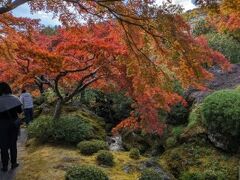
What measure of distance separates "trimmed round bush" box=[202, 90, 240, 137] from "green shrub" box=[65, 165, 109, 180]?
438cm

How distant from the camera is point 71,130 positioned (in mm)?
12469

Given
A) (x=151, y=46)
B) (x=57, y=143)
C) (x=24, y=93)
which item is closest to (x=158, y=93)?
(x=151, y=46)

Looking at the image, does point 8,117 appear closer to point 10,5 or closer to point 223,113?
point 10,5

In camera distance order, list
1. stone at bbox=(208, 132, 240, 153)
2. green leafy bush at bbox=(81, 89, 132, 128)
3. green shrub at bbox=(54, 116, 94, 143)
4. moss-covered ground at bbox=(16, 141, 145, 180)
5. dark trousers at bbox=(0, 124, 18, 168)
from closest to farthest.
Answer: dark trousers at bbox=(0, 124, 18, 168) < moss-covered ground at bbox=(16, 141, 145, 180) < stone at bbox=(208, 132, 240, 153) < green shrub at bbox=(54, 116, 94, 143) < green leafy bush at bbox=(81, 89, 132, 128)

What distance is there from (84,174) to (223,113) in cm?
489

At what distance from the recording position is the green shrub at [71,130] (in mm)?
12195

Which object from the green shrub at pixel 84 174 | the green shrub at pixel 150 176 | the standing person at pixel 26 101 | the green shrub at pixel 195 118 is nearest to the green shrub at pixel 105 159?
the green shrub at pixel 150 176

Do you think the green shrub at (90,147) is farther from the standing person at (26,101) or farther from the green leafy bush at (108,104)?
the standing person at (26,101)

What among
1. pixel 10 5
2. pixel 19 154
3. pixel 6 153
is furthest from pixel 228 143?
pixel 10 5

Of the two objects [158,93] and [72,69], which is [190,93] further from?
[72,69]

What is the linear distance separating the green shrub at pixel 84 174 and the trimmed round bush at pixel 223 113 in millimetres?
4378

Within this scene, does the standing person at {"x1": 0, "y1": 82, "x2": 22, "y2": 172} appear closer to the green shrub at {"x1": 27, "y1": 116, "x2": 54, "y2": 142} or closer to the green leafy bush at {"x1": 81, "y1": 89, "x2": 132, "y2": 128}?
the green shrub at {"x1": 27, "y1": 116, "x2": 54, "y2": 142}

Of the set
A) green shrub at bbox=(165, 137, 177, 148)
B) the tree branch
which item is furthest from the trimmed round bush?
the tree branch

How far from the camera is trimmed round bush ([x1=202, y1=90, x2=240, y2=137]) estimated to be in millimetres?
11469
